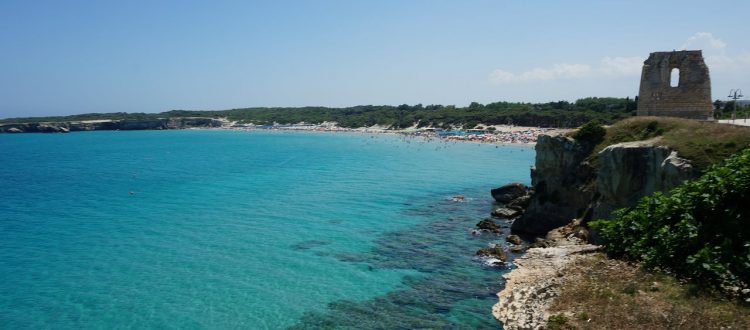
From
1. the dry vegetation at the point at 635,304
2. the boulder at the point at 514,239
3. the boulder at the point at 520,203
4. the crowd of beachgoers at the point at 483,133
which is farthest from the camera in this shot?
the crowd of beachgoers at the point at 483,133

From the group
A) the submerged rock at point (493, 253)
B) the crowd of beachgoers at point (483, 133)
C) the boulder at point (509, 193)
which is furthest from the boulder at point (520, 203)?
the crowd of beachgoers at point (483, 133)

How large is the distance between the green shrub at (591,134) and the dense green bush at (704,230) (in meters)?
16.4

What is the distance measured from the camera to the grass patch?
22078 mm

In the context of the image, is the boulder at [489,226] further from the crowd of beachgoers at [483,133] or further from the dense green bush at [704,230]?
the crowd of beachgoers at [483,133]

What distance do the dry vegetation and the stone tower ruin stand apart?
1668 cm

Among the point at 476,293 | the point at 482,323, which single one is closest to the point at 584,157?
the point at 476,293

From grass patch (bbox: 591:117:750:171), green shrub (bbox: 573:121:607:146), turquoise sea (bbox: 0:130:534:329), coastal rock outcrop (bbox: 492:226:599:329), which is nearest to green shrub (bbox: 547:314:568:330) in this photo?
coastal rock outcrop (bbox: 492:226:599:329)

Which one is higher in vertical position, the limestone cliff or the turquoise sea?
the limestone cliff

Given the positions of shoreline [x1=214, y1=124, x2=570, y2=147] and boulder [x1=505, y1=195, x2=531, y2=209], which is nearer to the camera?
boulder [x1=505, y1=195, x2=531, y2=209]

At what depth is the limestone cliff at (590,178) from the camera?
2434 cm

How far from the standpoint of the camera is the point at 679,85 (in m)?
30.2

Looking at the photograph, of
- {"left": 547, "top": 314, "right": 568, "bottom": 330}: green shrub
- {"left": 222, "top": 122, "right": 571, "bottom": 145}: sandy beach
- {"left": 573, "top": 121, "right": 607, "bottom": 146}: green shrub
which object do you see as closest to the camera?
{"left": 547, "top": 314, "right": 568, "bottom": 330}: green shrub

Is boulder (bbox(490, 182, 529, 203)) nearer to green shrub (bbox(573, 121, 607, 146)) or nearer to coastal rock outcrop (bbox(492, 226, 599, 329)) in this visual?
green shrub (bbox(573, 121, 607, 146))

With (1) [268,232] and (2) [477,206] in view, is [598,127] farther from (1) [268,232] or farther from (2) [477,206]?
(1) [268,232]
